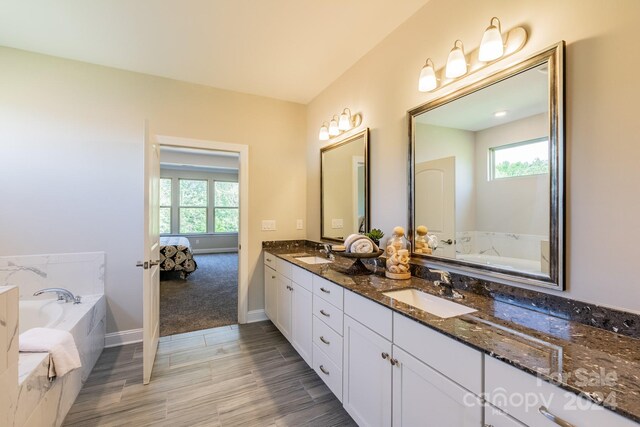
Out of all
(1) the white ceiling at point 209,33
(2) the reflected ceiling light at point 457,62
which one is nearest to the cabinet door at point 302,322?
(2) the reflected ceiling light at point 457,62

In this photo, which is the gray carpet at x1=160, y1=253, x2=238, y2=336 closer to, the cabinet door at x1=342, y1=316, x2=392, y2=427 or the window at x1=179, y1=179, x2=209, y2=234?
the cabinet door at x1=342, y1=316, x2=392, y2=427

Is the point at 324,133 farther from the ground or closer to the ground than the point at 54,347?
farther from the ground

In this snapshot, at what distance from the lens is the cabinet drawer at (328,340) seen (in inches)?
70.3

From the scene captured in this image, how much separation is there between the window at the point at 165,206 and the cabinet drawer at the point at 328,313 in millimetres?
7019

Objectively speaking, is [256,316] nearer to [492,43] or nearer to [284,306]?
[284,306]

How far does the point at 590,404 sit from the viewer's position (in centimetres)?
70

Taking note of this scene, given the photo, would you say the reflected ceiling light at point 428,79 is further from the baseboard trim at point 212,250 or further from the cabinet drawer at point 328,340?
the baseboard trim at point 212,250

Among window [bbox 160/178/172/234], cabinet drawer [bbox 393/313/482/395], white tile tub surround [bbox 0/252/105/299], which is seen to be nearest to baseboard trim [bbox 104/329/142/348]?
white tile tub surround [bbox 0/252/105/299]

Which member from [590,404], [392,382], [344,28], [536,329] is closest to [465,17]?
[344,28]

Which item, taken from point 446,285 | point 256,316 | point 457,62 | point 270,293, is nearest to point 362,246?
point 446,285

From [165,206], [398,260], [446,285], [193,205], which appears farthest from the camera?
[193,205]

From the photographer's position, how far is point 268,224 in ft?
11.2

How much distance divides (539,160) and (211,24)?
2.31 metres

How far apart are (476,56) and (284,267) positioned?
217cm
